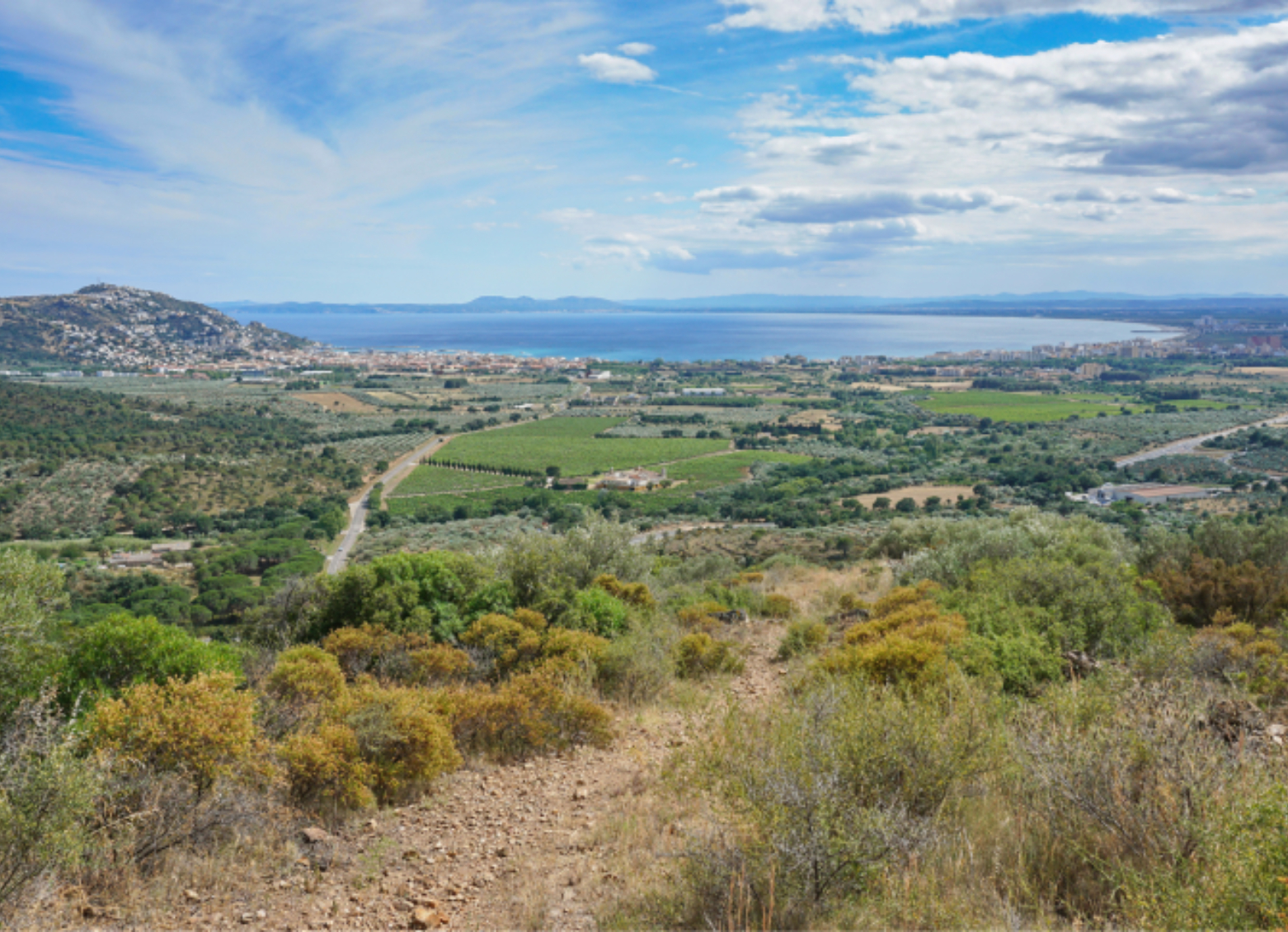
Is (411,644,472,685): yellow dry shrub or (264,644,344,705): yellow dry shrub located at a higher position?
(264,644,344,705): yellow dry shrub

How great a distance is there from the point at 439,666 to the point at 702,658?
344 cm

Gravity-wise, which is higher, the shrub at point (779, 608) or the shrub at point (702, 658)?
the shrub at point (702, 658)

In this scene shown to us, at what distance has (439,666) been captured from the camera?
28.8 feet

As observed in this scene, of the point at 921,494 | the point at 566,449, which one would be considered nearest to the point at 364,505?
the point at 566,449

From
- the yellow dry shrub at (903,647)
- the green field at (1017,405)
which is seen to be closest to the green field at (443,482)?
the yellow dry shrub at (903,647)

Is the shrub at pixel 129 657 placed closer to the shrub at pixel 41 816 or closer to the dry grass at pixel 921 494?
the shrub at pixel 41 816

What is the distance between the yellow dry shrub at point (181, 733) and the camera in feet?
17.1

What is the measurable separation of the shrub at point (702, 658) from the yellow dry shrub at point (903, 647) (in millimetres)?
1609

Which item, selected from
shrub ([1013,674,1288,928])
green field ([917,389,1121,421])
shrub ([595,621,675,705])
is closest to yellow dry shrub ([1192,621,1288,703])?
shrub ([1013,674,1288,928])

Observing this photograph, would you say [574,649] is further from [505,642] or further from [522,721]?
[522,721]

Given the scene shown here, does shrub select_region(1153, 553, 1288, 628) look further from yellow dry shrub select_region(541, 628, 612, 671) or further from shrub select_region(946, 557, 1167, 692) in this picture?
yellow dry shrub select_region(541, 628, 612, 671)

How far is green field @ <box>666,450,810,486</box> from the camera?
6212 cm

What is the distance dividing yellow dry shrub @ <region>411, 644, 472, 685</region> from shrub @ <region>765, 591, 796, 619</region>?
21.1ft

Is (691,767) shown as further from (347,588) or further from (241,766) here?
(347,588)
